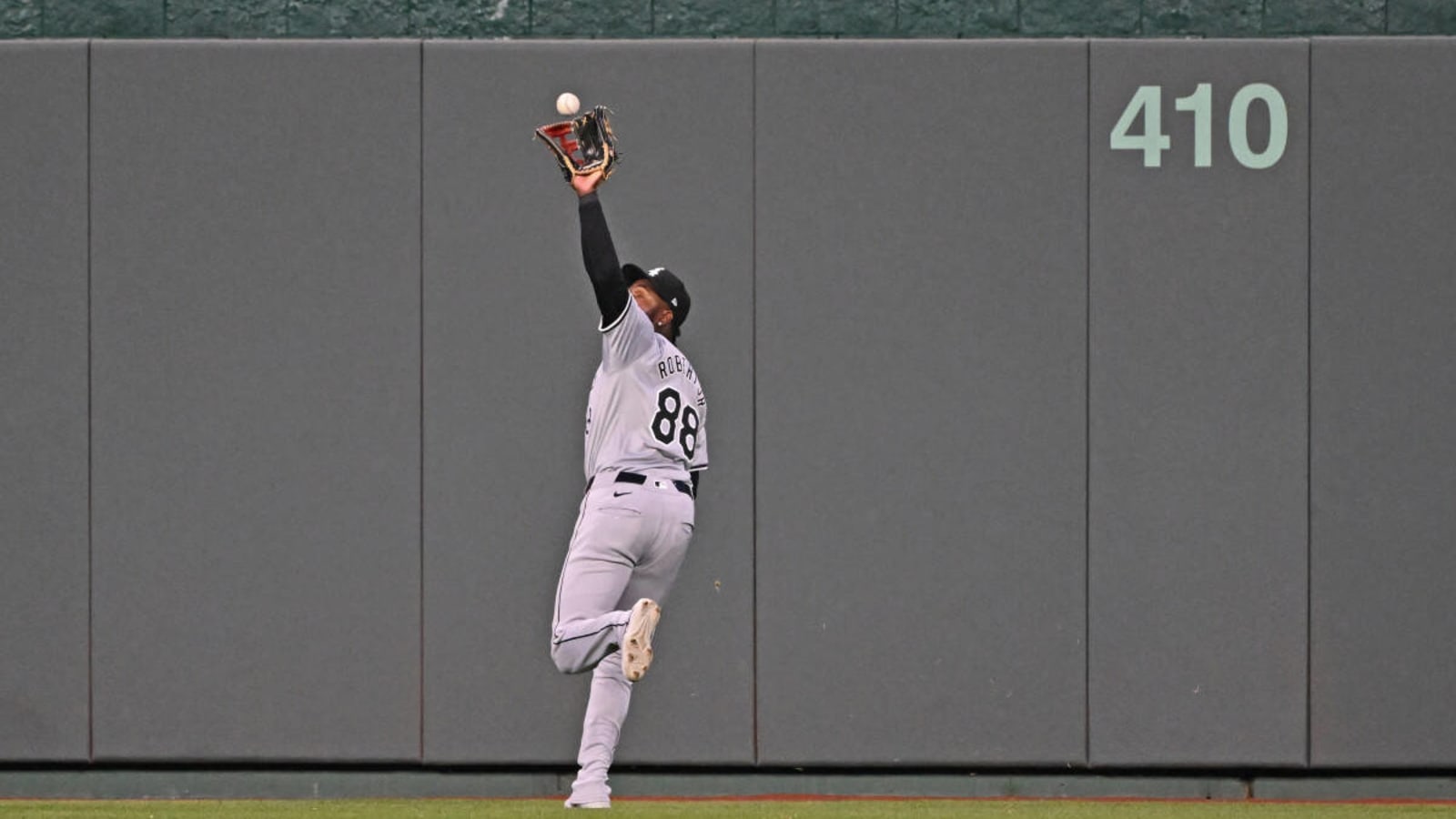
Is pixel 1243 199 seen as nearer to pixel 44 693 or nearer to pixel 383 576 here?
pixel 383 576

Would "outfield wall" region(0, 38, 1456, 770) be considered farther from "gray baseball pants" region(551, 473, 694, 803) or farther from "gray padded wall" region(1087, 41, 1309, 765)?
"gray baseball pants" region(551, 473, 694, 803)

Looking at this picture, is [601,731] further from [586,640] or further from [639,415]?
[639,415]

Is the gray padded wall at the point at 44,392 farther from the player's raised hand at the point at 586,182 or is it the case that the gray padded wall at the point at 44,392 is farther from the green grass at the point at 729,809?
the player's raised hand at the point at 586,182

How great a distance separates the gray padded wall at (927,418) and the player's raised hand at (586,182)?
1.90 m

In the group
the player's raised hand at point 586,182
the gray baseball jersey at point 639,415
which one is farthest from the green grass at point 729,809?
the player's raised hand at point 586,182

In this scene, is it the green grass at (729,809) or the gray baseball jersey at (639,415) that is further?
the green grass at (729,809)

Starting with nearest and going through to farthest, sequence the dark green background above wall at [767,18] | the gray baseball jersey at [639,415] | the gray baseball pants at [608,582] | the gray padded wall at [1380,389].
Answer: the gray baseball pants at [608,582] → the gray baseball jersey at [639,415] → the gray padded wall at [1380,389] → the dark green background above wall at [767,18]

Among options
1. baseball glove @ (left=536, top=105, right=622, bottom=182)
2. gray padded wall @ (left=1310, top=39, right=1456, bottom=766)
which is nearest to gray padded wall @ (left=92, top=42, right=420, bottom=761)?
baseball glove @ (left=536, top=105, right=622, bottom=182)

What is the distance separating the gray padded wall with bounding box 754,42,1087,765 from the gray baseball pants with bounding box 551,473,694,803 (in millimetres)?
1297

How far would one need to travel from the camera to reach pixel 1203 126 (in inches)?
338

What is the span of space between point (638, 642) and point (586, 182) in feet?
5.39

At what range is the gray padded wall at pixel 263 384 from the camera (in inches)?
340

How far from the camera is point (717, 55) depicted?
8.64 meters

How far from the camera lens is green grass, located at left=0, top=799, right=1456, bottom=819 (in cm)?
753
